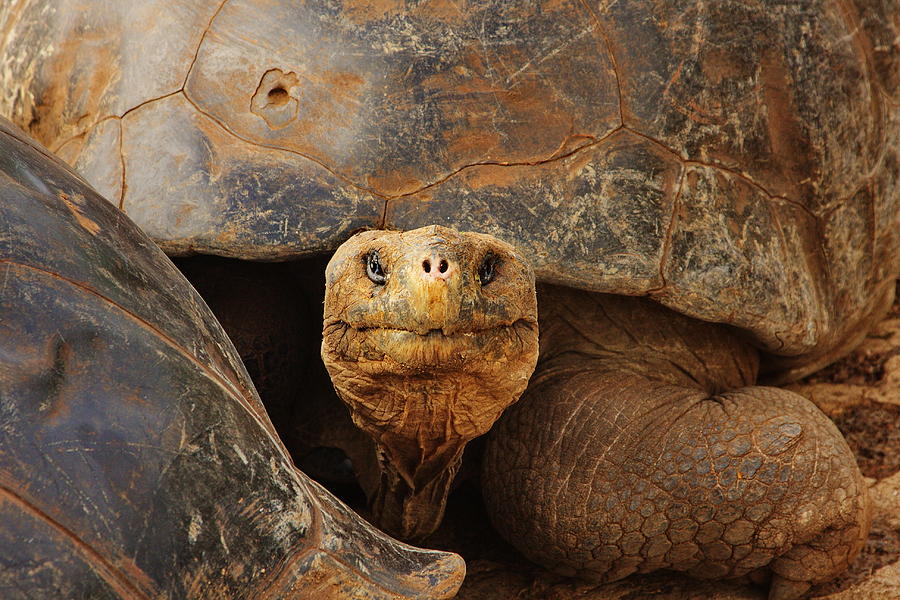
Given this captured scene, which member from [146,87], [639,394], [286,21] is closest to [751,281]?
[639,394]

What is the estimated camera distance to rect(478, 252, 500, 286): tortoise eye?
2125 mm

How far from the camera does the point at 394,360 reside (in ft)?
6.73

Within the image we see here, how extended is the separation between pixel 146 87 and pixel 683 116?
4.68 feet

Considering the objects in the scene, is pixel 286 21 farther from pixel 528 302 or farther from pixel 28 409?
pixel 28 409

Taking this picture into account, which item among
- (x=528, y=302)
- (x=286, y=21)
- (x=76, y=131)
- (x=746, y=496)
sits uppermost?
(x=286, y=21)

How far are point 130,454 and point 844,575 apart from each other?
199cm

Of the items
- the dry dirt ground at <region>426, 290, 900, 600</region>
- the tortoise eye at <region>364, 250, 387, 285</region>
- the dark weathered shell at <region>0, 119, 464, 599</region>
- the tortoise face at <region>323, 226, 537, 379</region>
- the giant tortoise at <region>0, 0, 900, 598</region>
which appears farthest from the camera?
the dry dirt ground at <region>426, 290, 900, 600</region>

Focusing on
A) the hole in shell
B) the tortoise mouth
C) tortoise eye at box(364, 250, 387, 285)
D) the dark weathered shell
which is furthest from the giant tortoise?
the dark weathered shell

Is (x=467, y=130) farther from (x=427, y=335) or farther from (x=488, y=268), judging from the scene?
(x=427, y=335)

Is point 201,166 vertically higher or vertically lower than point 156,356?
higher

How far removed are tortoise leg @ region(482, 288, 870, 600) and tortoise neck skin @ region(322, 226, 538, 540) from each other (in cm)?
29

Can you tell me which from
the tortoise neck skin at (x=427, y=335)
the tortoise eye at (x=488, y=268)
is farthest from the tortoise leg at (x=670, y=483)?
the tortoise eye at (x=488, y=268)

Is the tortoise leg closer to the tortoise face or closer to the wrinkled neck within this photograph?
the wrinkled neck

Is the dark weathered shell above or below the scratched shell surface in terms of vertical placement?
below
